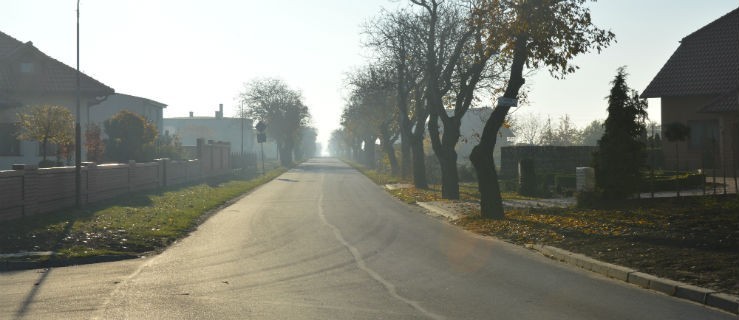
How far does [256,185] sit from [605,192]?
2475cm

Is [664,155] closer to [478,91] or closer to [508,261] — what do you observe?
[478,91]

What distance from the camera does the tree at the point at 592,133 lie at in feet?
334

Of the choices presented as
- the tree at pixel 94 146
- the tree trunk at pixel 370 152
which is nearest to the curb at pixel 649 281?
the tree at pixel 94 146

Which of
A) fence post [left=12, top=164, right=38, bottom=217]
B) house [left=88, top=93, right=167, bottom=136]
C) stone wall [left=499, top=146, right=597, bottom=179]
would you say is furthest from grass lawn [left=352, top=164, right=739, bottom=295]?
house [left=88, top=93, right=167, bottom=136]

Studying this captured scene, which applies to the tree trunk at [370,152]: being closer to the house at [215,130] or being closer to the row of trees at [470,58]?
the row of trees at [470,58]

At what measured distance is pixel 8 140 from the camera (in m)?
37.8

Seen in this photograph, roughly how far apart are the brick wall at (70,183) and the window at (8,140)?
9153 mm

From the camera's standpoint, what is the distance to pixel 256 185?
40.2m

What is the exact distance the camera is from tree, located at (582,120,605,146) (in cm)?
10193

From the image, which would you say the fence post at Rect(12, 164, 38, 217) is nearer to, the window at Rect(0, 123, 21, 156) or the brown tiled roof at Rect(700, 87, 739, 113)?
the window at Rect(0, 123, 21, 156)

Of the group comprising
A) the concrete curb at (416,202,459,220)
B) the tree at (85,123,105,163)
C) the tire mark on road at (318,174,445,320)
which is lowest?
the tire mark on road at (318,174,445,320)

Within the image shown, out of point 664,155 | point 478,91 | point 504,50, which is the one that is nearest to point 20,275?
point 504,50

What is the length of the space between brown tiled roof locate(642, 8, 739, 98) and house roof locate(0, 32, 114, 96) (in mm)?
33407

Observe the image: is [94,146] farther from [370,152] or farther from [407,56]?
[370,152]
